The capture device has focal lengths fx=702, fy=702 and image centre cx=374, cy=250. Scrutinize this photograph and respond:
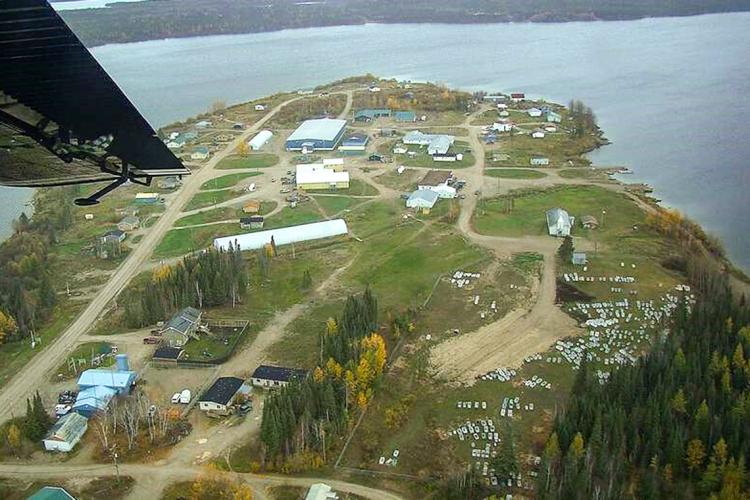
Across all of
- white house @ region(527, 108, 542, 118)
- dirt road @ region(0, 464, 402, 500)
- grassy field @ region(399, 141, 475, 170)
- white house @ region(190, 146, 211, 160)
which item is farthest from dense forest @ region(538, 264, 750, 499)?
white house @ region(527, 108, 542, 118)

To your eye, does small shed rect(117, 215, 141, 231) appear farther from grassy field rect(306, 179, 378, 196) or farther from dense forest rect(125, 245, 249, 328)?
grassy field rect(306, 179, 378, 196)

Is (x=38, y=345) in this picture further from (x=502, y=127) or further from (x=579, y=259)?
(x=502, y=127)

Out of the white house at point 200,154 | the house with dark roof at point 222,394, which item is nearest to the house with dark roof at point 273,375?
the house with dark roof at point 222,394

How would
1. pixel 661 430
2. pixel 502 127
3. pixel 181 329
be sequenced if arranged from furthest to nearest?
pixel 502 127 → pixel 181 329 → pixel 661 430

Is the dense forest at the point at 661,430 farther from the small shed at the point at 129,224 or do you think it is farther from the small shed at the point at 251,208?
the small shed at the point at 129,224

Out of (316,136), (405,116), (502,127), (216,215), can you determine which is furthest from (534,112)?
(216,215)

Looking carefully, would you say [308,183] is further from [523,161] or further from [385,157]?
[523,161]
